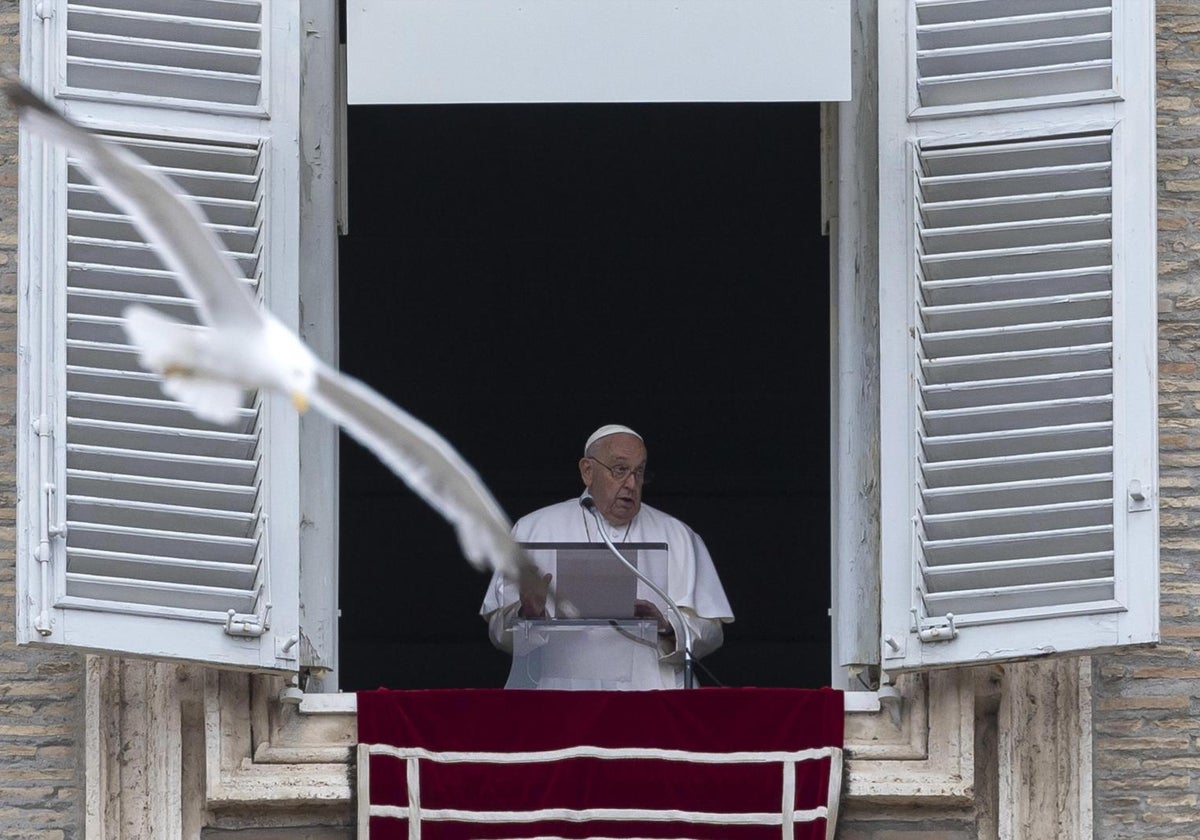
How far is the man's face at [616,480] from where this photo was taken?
28.3ft

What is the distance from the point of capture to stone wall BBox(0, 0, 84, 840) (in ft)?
24.1

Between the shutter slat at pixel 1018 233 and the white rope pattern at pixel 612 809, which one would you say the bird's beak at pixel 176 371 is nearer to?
the white rope pattern at pixel 612 809

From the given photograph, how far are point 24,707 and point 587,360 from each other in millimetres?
5303

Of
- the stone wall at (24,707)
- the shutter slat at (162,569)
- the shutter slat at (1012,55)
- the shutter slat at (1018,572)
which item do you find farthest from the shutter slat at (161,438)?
the shutter slat at (1012,55)

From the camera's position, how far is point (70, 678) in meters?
7.45

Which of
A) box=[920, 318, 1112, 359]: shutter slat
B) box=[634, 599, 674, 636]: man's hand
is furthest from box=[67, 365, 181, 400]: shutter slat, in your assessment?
box=[920, 318, 1112, 359]: shutter slat

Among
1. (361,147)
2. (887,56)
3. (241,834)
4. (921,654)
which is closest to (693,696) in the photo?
(921,654)

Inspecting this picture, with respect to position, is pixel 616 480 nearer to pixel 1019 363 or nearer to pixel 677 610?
pixel 677 610

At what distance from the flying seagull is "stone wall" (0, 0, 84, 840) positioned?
168cm

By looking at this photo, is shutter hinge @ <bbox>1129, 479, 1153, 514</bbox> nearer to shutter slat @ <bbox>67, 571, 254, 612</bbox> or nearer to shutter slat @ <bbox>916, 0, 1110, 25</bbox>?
shutter slat @ <bbox>916, 0, 1110, 25</bbox>

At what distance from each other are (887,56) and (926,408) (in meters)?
0.88

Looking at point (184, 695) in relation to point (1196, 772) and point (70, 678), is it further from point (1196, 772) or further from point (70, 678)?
point (1196, 772)

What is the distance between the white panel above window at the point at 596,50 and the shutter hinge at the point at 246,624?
1280mm

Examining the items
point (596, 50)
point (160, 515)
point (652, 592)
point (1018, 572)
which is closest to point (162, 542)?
point (160, 515)
